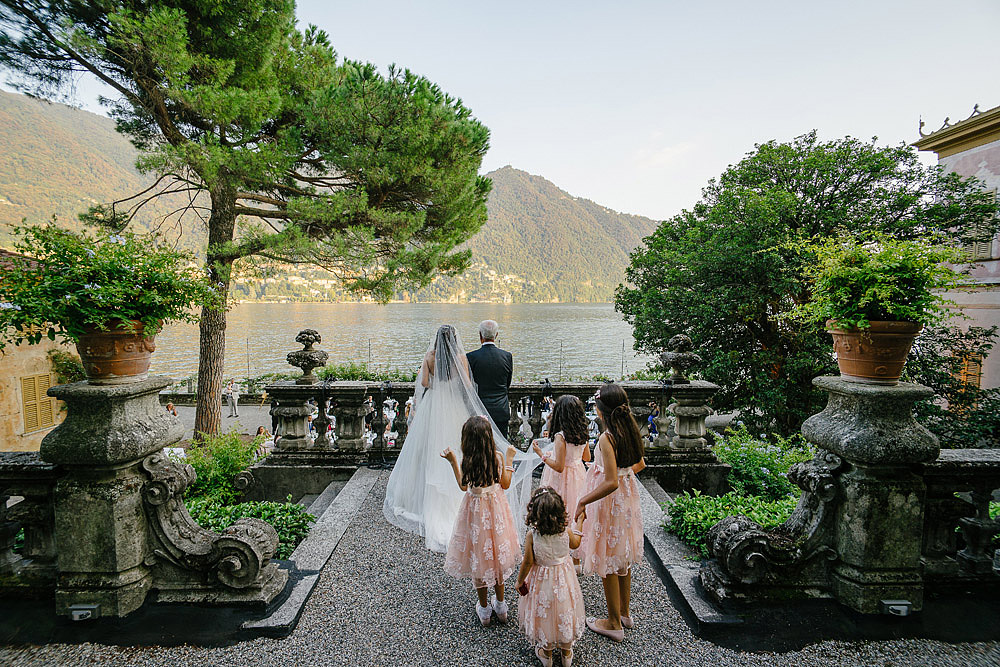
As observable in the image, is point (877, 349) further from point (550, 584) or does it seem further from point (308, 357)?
point (308, 357)

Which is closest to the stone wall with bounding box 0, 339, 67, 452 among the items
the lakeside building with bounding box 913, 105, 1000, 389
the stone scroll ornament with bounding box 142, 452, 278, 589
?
the stone scroll ornament with bounding box 142, 452, 278, 589

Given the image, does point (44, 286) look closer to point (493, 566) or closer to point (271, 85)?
point (493, 566)

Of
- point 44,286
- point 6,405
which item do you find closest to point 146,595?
point 44,286

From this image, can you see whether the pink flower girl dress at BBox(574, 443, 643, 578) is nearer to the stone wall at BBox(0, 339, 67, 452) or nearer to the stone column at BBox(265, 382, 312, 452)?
the stone column at BBox(265, 382, 312, 452)

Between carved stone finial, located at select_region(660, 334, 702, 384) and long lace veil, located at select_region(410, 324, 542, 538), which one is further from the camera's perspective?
carved stone finial, located at select_region(660, 334, 702, 384)

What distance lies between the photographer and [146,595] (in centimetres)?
297

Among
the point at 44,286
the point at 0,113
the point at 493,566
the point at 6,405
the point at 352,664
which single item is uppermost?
the point at 0,113

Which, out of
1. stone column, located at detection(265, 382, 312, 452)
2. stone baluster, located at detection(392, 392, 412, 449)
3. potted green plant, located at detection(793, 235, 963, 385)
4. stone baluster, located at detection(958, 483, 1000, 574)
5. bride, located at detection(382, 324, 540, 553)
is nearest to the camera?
potted green plant, located at detection(793, 235, 963, 385)

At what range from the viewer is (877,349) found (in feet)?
9.01

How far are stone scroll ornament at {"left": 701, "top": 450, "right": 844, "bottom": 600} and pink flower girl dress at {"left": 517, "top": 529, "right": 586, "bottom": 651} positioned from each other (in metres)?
1.11

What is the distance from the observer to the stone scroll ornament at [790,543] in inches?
115

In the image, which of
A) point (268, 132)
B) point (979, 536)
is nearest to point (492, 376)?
point (979, 536)

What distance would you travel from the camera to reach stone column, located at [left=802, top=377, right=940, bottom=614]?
9.04ft

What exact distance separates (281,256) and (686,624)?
10412mm
